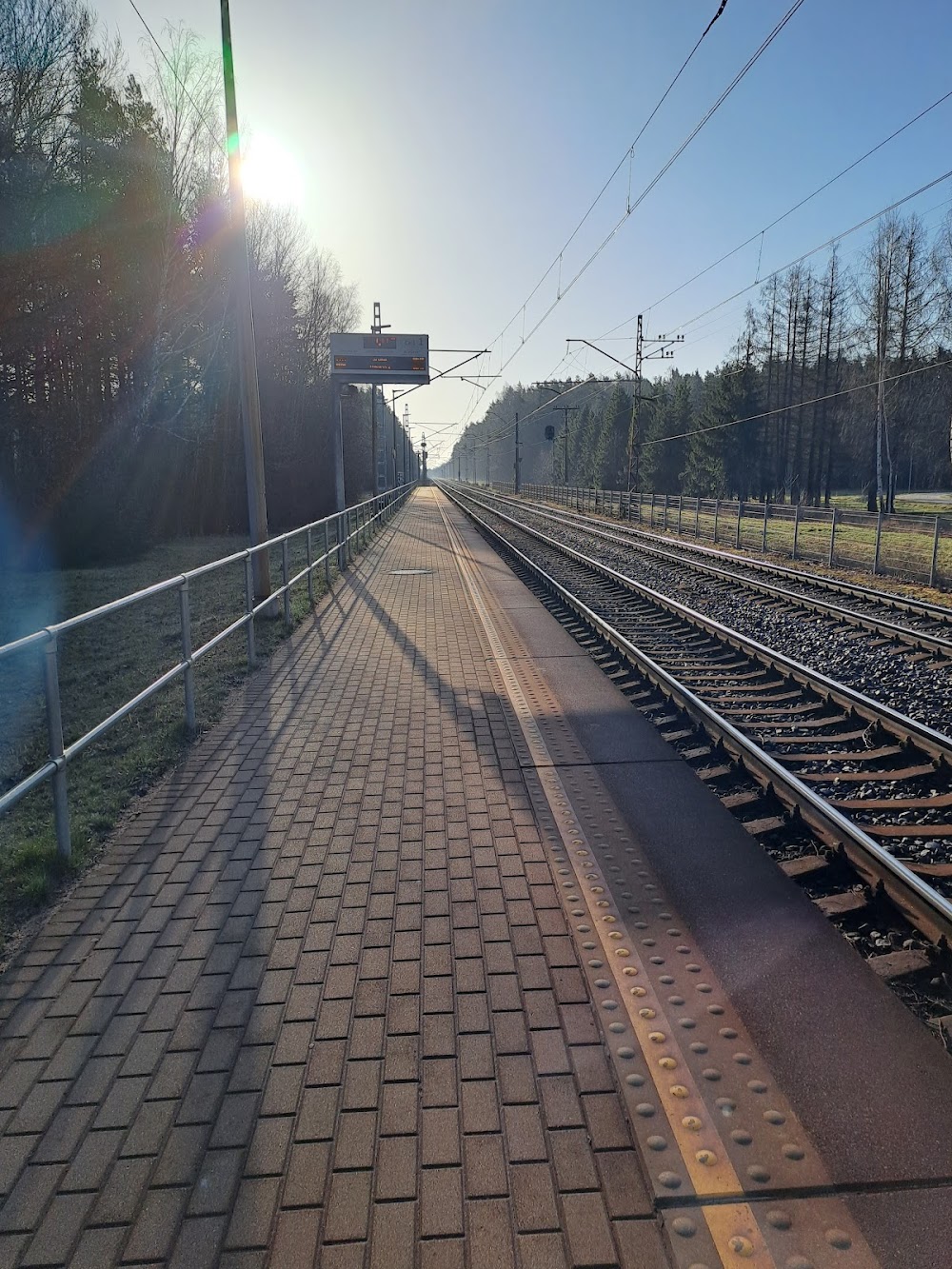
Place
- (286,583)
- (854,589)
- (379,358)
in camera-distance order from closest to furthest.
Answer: (286,583)
(854,589)
(379,358)

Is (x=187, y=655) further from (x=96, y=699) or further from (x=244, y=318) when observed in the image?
(x=244, y=318)

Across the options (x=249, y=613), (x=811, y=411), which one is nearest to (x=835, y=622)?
(x=249, y=613)

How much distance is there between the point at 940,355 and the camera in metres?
41.8

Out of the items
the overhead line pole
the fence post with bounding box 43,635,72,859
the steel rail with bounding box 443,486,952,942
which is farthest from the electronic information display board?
the fence post with bounding box 43,635,72,859

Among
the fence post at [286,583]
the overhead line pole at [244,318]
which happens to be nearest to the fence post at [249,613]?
the overhead line pole at [244,318]

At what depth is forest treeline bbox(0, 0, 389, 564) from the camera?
16.7m

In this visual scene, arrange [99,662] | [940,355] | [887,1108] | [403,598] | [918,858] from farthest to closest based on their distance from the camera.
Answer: [940,355] < [403,598] < [99,662] < [918,858] < [887,1108]

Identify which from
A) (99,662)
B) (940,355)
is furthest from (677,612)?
(940,355)

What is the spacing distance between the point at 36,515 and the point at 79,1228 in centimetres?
2018

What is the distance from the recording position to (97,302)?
64.2 ft

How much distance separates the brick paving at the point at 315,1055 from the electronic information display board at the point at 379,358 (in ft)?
75.1

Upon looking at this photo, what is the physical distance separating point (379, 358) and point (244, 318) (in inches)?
628

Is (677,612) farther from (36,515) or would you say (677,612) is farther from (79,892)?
(36,515)

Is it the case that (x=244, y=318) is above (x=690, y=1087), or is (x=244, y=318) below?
above
